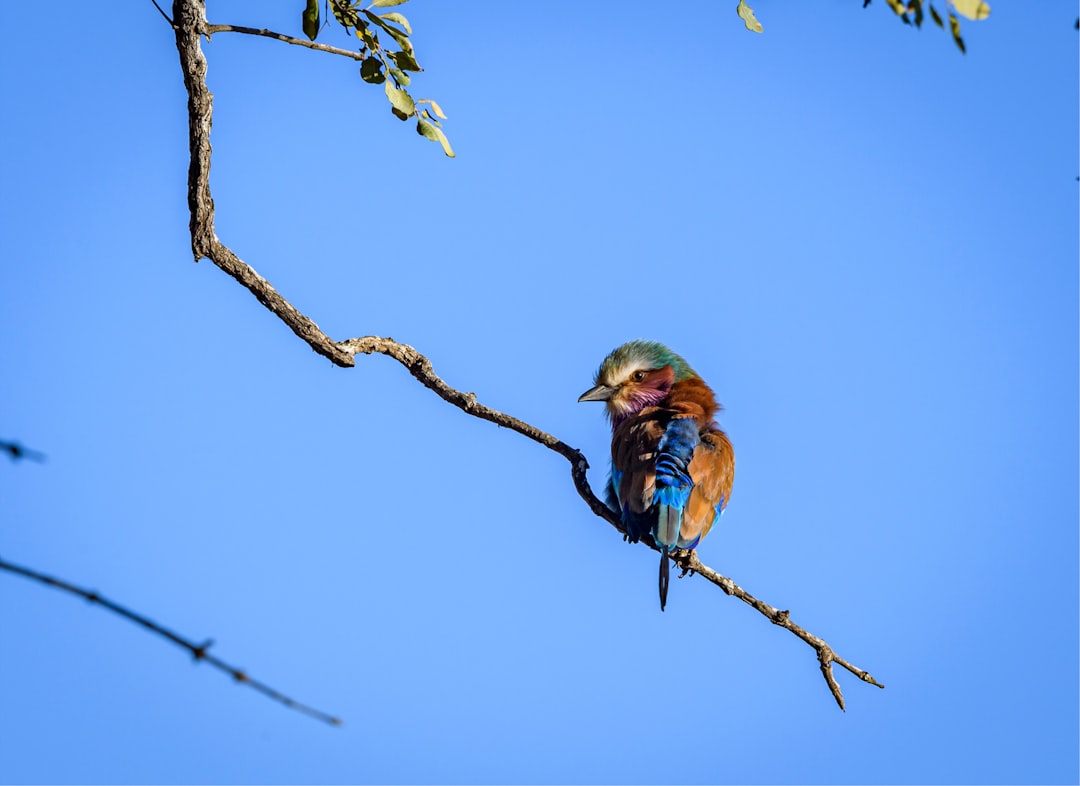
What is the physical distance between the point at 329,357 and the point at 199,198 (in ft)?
2.67

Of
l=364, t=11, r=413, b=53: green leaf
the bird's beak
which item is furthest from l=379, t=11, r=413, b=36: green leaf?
the bird's beak

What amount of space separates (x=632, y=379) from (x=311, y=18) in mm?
→ 3840

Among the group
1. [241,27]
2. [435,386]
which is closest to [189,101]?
[241,27]

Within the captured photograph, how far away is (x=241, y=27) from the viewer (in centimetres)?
402

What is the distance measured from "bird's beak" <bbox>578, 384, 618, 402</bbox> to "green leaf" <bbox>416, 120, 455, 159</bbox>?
3.25m

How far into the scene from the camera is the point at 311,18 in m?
4.17

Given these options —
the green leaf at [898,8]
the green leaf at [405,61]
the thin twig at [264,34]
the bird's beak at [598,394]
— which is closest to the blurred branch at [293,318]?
the thin twig at [264,34]

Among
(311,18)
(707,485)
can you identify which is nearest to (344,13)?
(311,18)

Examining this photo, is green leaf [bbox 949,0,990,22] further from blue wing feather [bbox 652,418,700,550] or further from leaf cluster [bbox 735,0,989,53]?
blue wing feather [bbox 652,418,700,550]

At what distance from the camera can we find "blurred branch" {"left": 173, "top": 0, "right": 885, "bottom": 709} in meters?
3.98

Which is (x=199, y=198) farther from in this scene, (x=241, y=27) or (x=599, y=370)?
(x=599, y=370)

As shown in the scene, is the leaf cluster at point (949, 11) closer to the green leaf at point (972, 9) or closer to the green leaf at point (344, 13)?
the green leaf at point (972, 9)

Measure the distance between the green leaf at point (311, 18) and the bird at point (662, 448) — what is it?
3.06 meters

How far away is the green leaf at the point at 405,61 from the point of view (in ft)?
14.0
